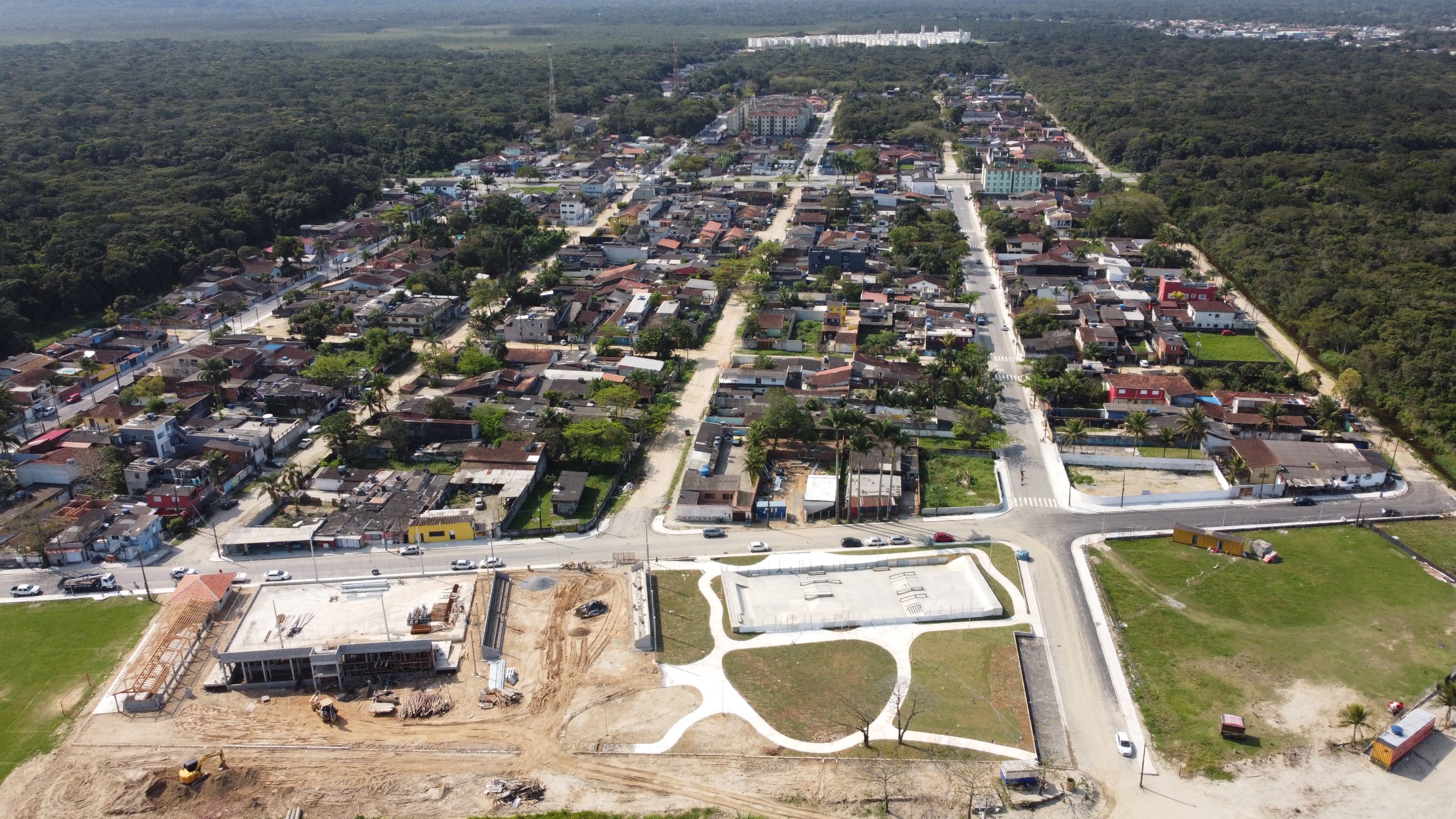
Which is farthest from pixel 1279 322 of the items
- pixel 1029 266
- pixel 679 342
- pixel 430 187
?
pixel 430 187

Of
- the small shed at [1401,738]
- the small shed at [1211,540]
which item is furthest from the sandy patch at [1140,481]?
the small shed at [1401,738]

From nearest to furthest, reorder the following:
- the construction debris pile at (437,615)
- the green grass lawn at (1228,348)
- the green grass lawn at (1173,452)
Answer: the construction debris pile at (437,615)
the green grass lawn at (1173,452)
the green grass lawn at (1228,348)

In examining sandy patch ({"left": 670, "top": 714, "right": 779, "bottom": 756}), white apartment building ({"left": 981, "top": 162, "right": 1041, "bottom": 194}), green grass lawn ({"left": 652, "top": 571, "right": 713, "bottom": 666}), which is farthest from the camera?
white apartment building ({"left": 981, "top": 162, "right": 1041, "bottom": 194})

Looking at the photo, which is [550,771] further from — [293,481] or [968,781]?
[293,481]

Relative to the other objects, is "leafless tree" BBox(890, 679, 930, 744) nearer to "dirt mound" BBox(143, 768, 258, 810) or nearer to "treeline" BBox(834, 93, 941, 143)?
"dirt mound" BBox(143, 768, 258, 810)

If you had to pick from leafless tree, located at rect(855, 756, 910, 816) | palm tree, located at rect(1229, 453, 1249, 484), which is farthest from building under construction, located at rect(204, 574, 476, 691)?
palm tree, located at rect(1229, 453, 1249, 484)

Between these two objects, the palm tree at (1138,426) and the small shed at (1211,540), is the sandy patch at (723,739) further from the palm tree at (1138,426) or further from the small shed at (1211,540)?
the palm tree at (1138,426)
